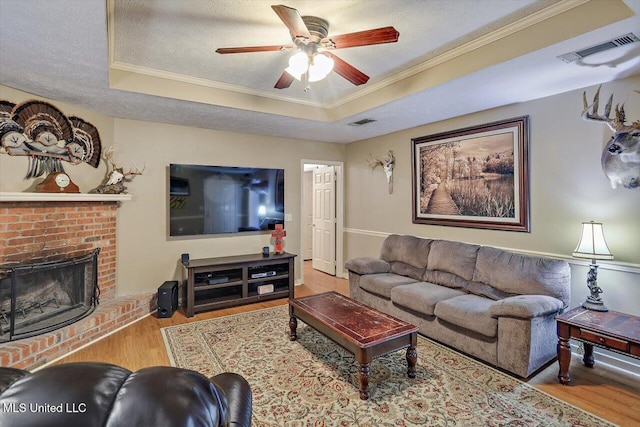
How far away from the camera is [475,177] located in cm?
379

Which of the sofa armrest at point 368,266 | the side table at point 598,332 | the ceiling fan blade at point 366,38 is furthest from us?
the sofa armrest at point 368,266

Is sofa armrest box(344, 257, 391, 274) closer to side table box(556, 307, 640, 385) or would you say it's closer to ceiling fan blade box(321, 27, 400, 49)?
side table box(556, 307, 640, 385)

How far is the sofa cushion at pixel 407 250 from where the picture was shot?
3.96 metres

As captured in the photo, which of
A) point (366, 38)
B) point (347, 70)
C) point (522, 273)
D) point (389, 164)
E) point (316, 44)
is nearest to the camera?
point (366, 38)

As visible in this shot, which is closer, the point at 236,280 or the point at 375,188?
the point at 236,280

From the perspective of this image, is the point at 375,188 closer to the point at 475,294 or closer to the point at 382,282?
the point at 382,282

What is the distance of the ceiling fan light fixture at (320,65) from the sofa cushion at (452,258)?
8.14 ft

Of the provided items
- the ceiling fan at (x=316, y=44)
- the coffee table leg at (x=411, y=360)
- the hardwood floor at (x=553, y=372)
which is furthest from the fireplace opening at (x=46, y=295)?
the coffee table leg at (x=411, y=360)

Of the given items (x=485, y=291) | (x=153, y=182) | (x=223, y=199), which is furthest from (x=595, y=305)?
(x=153, y=182)

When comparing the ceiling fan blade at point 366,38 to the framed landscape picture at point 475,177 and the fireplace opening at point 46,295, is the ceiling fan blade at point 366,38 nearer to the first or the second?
the framed landscape picture at point 475,177

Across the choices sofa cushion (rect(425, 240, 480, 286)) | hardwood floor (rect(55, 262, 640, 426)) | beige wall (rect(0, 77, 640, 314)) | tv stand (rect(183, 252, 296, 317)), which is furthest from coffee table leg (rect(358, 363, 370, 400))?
tv stand (rect(183, 252, 296, 317))

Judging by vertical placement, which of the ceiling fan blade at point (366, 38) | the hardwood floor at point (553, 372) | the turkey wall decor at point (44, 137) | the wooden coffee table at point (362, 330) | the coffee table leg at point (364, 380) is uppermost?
the ceiling fan blade at point (366, 38)

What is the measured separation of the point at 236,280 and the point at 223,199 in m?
1.17

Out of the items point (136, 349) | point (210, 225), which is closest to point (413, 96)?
point (210, 225)
